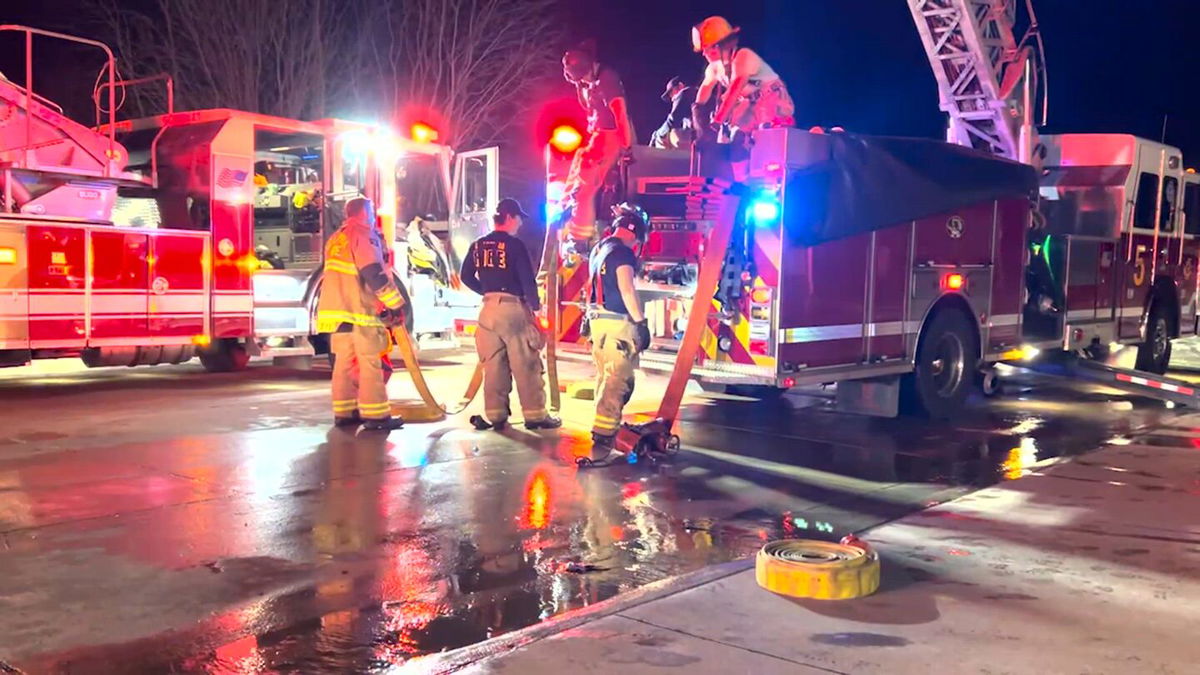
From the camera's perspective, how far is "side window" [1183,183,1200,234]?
1275 centimetres

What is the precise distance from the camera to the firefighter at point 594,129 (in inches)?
336

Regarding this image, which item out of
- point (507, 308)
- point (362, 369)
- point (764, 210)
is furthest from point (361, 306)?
point (764, 210)

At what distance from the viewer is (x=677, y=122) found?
10.2m

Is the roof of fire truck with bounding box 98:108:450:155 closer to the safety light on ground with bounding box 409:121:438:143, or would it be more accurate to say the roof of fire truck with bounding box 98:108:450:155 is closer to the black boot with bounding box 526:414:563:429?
the safety light on ground with bounding box 409:121:438:143

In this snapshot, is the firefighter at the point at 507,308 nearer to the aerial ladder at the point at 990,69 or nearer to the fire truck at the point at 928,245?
the fire truck at the point at 928,245

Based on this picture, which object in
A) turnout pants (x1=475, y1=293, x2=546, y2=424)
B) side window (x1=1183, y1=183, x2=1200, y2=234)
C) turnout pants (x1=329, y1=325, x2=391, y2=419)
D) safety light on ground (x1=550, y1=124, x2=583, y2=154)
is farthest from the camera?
side window (x1=1183, y1=183, x2=1200, y2=234)

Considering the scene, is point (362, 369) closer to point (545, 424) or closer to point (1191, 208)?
point (545, 424)

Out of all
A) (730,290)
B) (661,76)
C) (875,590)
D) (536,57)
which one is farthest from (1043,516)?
(661,76)

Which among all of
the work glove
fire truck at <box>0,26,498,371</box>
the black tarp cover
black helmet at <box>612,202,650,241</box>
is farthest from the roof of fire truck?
the black tarp cover

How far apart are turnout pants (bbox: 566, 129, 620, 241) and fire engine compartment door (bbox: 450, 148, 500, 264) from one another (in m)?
4.37

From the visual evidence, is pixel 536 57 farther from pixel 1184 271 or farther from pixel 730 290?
pixel 730 290

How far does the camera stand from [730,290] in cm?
809

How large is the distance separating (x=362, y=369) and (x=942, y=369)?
5.08m

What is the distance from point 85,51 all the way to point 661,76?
43.2 ft
